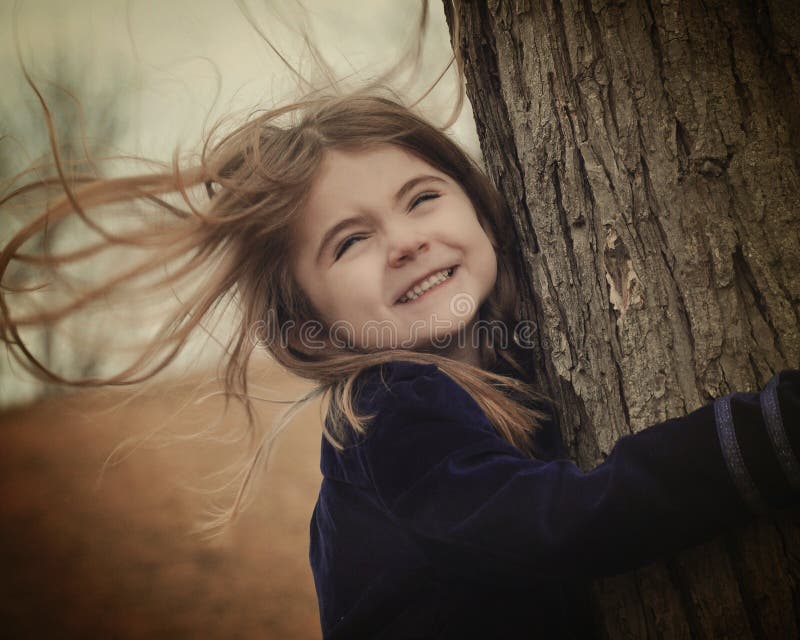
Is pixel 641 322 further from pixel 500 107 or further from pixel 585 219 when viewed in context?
pixel 500 107

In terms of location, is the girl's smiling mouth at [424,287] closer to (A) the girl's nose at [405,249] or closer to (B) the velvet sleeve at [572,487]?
(A) the girl's nose at [405,249]

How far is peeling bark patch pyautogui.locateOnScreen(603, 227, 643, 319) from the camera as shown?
1.17 metres

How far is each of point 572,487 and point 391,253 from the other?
651mm

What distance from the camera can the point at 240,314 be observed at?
5.84ft

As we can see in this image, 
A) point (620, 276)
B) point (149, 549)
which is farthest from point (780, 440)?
point (149, 549)

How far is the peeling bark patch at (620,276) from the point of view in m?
1.17

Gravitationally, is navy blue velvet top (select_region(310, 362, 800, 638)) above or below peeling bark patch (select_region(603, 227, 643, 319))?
below

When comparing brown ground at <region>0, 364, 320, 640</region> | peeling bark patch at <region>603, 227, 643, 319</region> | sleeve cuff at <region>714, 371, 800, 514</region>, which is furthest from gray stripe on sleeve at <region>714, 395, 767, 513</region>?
brown ground at <region>0, 364, 320, 640</region>

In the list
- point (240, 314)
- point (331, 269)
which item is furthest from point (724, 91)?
point (240, 314)

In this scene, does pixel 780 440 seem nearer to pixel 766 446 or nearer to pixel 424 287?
pixel 766 446

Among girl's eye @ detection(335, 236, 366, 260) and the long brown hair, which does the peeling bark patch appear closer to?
the long brown hair

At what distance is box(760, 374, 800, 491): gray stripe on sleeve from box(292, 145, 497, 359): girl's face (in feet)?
2.19

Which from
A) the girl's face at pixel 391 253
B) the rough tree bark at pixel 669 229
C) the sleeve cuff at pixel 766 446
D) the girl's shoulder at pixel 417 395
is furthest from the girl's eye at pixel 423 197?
the sleeve cuff at pixel 766 446

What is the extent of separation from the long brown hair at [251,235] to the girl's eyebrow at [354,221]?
0.12 meters
